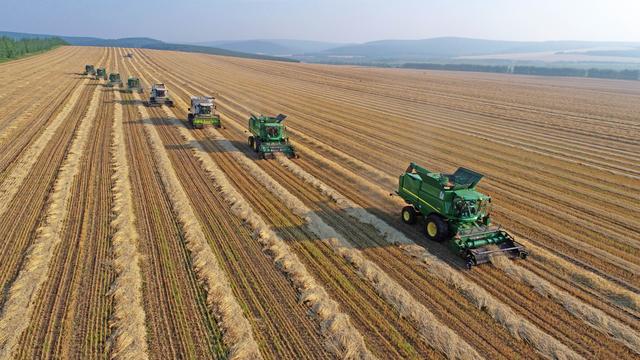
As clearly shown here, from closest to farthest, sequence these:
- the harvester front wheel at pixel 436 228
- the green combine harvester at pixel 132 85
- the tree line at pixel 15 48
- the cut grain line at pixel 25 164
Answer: the harvester front wheel at pixel 436 228 → the cut grain line at pixel 25 164 → the green combine harvester at pixel 132 85 → the tree line at pixel 15 48

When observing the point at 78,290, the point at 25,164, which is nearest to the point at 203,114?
the point at 25,164

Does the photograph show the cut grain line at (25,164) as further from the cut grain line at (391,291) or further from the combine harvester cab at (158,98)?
the cut grain line at (391,291)

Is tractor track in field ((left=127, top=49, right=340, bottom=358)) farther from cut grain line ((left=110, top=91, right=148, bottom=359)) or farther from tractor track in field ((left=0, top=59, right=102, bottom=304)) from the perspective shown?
tractor track in field ((left=0, top=59, right=102, bottom=304))

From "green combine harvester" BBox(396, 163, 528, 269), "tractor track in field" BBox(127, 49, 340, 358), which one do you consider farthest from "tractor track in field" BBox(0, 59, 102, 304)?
"green combine harvester" BBox(396, 163, 528, 269)

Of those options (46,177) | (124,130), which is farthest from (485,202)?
(124,130)

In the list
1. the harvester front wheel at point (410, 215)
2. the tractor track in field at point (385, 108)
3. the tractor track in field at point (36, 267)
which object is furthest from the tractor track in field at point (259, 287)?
the tractor track in field at point (385, 108)

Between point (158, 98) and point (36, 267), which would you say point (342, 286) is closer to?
point (36, 267)
